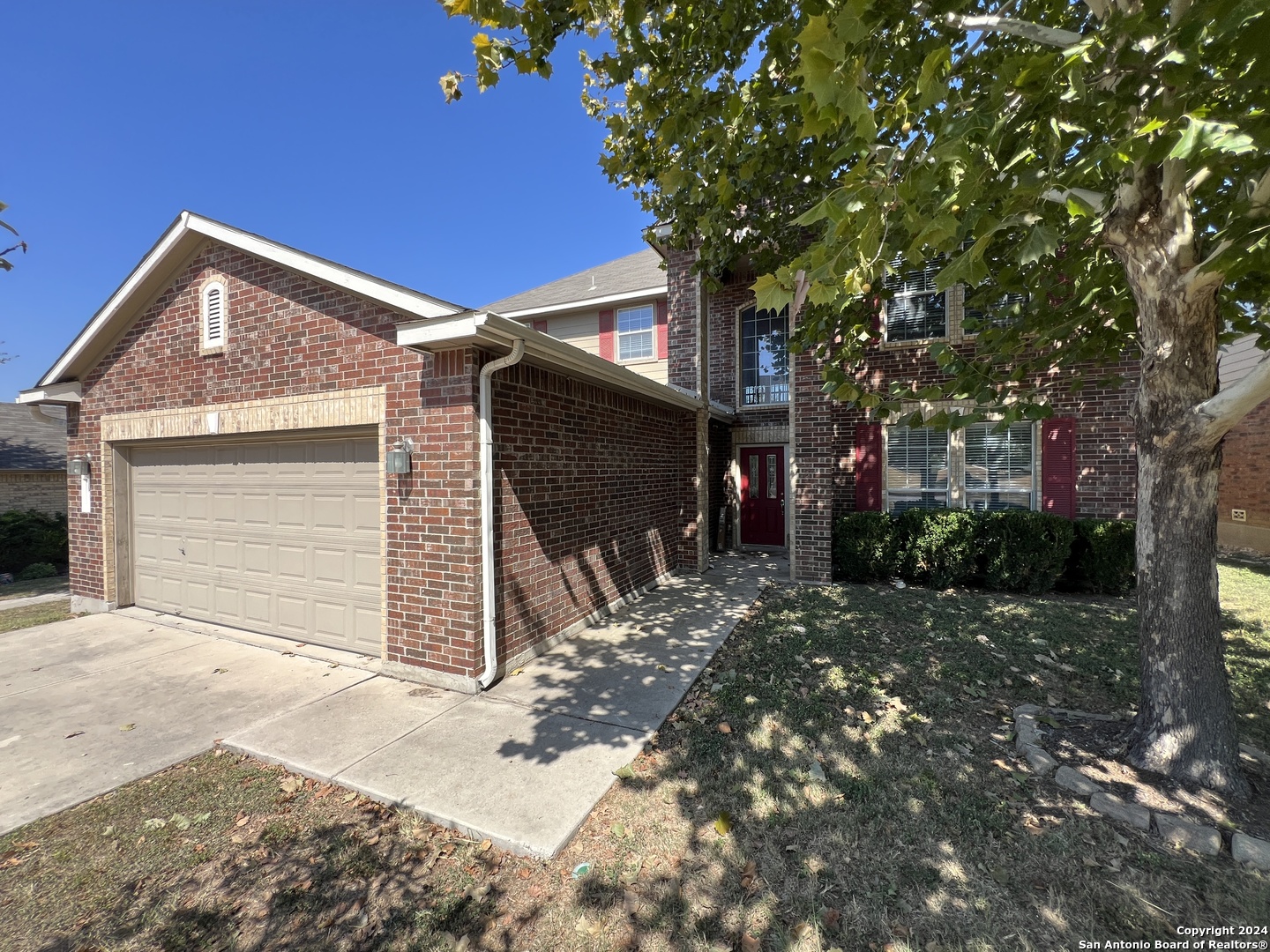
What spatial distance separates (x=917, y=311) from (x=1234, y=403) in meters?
7.05

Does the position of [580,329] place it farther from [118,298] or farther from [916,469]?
[118,298]

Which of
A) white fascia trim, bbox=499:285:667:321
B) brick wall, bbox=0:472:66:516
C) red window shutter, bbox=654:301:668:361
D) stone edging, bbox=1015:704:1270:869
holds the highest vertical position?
white fascia trim, bbox=499:285:667:321

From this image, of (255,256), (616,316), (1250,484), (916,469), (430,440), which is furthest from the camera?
(616,316)

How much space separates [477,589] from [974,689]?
14.5ft

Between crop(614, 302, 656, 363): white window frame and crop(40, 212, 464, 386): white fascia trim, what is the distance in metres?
8.31

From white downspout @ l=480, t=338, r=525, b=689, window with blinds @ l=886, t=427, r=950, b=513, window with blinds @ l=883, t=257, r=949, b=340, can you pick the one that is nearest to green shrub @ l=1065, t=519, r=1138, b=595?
window with blinds @ l=886, t=427, r=950, b=513

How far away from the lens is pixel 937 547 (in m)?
7.85

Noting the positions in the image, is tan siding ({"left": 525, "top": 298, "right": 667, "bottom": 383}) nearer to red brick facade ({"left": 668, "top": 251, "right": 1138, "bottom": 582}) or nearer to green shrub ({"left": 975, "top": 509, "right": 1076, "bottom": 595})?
red brick facade ({"left": 668, "top": 251, "right": 1138, "bottom": 582})

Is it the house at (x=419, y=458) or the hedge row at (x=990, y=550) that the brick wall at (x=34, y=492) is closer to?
the house at (x=419, y=458)

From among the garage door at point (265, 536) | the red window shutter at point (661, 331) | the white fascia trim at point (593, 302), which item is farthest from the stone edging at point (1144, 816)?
the white fascia trim at point (593, 302)

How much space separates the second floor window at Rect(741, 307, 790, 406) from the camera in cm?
1069

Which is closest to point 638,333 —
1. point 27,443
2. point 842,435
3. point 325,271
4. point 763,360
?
point 763,360

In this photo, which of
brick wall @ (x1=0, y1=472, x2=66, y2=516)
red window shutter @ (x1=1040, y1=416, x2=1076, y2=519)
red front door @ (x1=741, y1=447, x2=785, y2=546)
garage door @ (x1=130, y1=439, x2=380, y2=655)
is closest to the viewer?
garage door @ (x1=130, y1=439, x2=380, y2=655)

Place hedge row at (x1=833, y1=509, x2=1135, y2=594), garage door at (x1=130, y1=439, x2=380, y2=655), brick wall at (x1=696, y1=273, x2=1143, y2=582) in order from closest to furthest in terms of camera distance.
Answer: garage door at (x1=130, y1=439, x2=380, y2=655), hedge row at (x1=833, y1=509, x2=1135, y2=594), brick wall at (x1=696, y1=273, x2=1143, y2=582)
